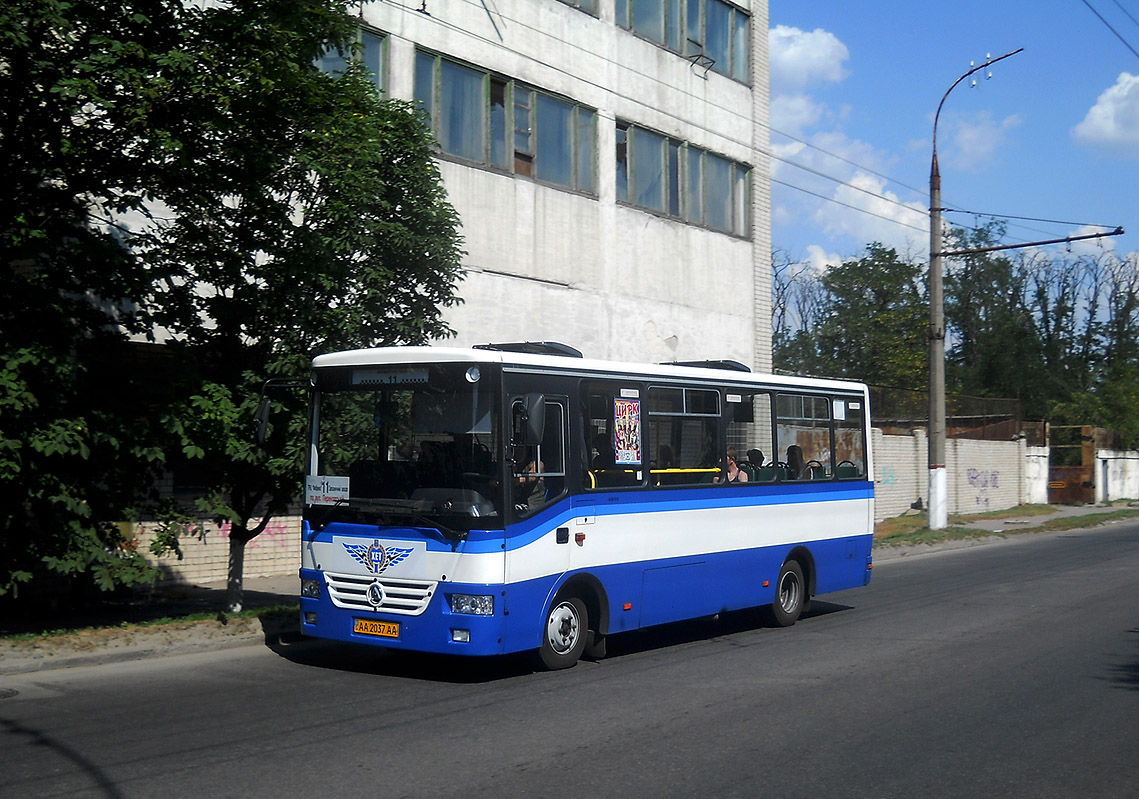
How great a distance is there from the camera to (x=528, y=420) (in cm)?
954

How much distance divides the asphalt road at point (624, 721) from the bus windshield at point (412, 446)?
4.91ft

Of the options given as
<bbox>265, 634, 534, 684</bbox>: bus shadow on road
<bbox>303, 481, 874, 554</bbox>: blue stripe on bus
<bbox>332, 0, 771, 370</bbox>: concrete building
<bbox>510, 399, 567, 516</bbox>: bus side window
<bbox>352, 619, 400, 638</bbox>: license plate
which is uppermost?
<bbox>332, 0, 771, 370</bbox>: concrete building

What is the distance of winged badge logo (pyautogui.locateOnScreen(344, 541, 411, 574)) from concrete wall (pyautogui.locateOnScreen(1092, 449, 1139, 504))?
4719 centimetres

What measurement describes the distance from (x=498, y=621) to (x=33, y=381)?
494 cm

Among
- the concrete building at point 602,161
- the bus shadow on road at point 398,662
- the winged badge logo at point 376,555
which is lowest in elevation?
the bus shadow on road at point 398,662

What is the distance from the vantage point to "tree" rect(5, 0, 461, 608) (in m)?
10.5

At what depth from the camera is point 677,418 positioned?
12008 millimetres

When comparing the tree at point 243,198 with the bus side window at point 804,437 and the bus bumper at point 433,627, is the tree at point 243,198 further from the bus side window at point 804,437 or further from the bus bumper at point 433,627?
the bus side window at point 804,437

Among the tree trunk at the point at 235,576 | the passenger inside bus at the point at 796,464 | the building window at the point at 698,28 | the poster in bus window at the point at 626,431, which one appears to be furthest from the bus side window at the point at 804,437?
the building window at the point at 698,28

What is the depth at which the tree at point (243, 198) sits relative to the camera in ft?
34.5

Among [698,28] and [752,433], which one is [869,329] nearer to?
[698,28]

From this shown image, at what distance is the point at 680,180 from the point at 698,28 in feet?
13.2

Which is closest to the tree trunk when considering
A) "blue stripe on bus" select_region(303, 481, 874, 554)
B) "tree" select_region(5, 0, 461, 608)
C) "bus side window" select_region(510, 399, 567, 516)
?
"tree" select_region(5, 0, 461, 608)

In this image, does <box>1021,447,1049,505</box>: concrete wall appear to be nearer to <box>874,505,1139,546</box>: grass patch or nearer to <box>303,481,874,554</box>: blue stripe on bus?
<box>874,505,1139,546</box>: grass patch
